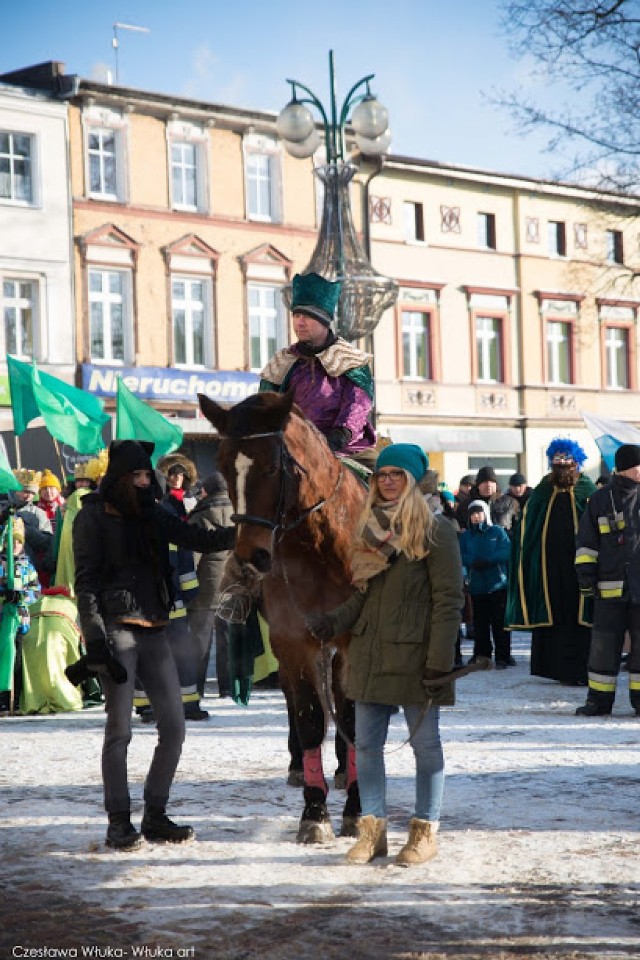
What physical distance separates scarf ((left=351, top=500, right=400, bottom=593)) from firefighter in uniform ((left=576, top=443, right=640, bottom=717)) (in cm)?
486

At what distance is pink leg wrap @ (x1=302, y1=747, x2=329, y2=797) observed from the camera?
6.73m

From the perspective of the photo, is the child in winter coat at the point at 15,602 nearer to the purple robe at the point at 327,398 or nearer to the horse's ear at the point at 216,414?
the purple robe at the point at 327,398

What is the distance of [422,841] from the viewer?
609cm

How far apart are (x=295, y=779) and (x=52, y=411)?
10081 millimetres

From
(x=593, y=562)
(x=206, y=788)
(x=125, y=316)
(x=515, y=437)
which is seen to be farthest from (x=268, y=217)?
(x=206, y=788)

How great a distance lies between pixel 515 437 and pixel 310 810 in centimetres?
3448

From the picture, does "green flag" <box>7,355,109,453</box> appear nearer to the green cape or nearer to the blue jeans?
the green cape

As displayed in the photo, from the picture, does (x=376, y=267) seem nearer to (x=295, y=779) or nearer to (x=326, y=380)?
(x=326, y=380)

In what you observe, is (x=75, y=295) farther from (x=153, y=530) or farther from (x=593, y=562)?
(x=153, y=530)

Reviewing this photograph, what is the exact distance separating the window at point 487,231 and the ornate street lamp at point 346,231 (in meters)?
26.2

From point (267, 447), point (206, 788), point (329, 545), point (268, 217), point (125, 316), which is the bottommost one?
point (206, 788)

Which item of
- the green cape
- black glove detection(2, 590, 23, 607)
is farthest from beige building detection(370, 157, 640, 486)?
black glove detection(2, 590, 23, 607)

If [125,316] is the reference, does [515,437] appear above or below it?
below

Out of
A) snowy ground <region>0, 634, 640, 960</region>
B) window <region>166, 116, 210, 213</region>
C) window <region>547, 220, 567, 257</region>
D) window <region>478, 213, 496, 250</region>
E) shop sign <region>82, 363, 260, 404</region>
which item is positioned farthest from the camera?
window <region>547, 220, 567, 257</region>
